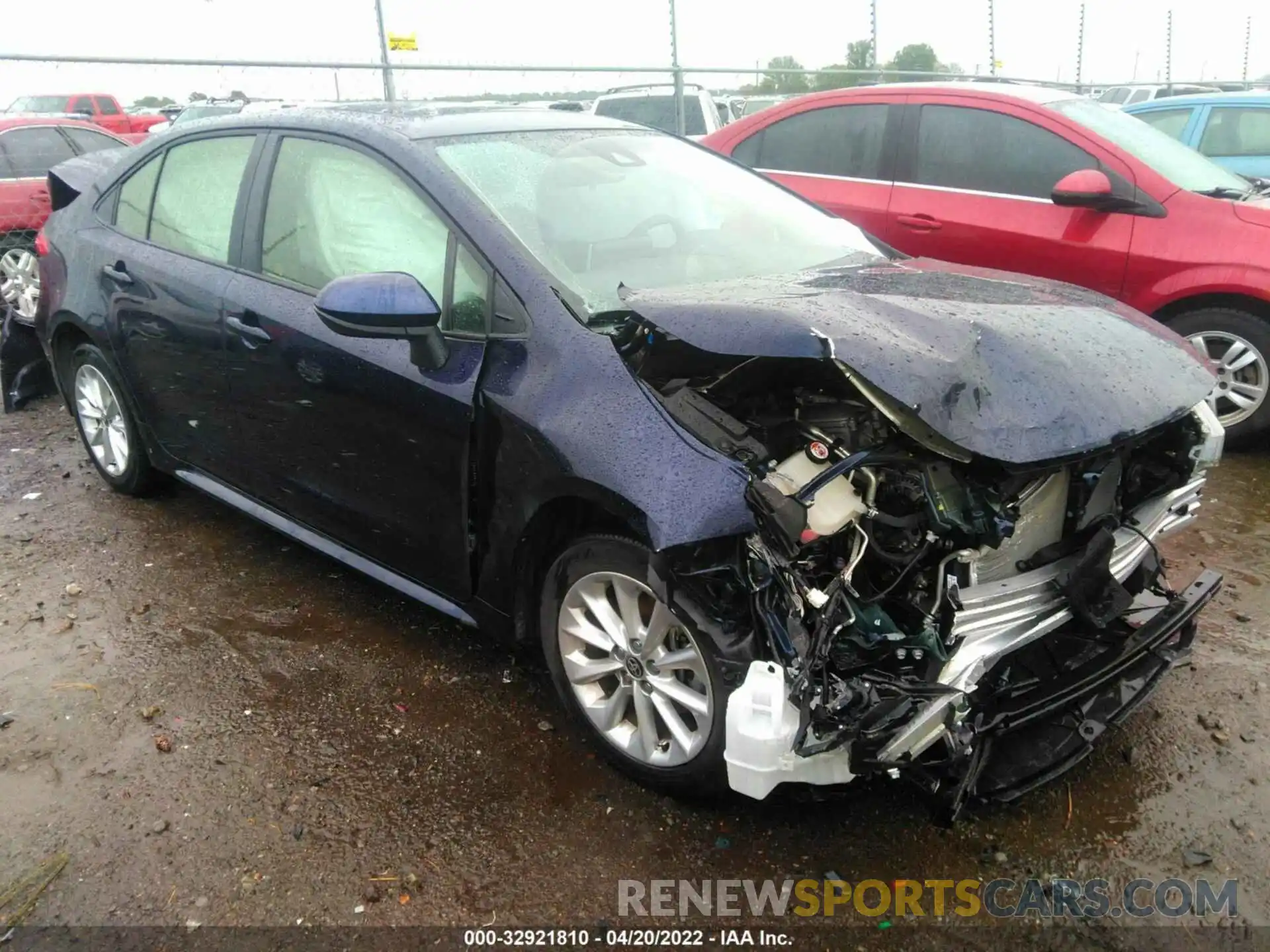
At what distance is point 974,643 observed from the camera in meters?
2.31

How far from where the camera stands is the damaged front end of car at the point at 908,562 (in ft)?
7.05

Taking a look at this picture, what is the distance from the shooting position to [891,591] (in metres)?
2.30

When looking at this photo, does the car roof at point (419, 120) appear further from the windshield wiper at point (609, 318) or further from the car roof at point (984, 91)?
the car roof at point (984, 91)

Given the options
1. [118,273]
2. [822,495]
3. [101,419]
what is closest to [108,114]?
[101,419]

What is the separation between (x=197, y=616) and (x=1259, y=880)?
3452 mm

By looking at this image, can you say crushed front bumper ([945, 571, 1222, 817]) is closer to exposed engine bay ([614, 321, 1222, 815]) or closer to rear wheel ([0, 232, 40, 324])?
exposed engine bay ([614, 321, 1222, 815])

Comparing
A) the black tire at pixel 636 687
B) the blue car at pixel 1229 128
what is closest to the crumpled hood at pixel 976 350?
the black tire at pixel 636 687

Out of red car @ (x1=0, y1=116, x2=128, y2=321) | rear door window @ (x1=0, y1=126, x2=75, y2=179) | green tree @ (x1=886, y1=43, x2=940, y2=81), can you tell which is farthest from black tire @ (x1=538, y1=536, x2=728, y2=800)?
green tree @ (x1=886, y1=43, x2=940, y2=81)

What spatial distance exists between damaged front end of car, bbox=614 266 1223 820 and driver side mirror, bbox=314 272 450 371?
56 centimetres

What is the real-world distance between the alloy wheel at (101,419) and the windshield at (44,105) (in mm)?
7290

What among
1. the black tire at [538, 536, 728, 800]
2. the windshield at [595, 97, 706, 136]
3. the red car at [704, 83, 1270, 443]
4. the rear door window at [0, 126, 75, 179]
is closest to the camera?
the black tire at [538, 536, 728, 800]

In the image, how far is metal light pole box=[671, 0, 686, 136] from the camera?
975cm

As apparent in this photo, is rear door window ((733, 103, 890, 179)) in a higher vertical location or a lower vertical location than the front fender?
higher

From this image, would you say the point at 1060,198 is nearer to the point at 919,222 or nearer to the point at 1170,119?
the point at 919,222
